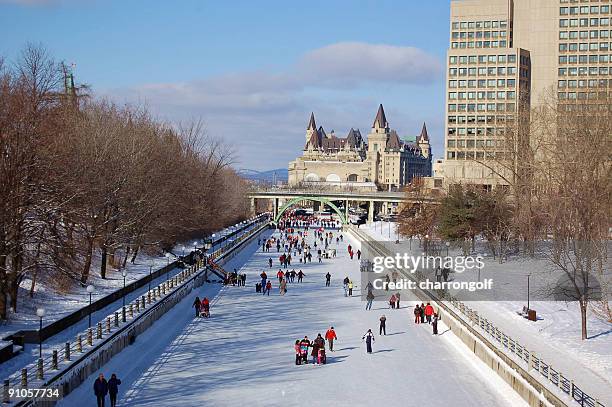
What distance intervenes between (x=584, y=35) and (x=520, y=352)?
78.7 metres

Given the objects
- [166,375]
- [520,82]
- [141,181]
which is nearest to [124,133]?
[141,181]

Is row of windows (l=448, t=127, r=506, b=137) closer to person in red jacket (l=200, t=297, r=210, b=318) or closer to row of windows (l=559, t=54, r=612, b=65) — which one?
row of windows (l=559, t=54, r=612, b=65)

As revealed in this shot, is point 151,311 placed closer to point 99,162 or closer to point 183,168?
point 99,162

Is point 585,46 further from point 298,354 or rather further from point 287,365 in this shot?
point 287,365

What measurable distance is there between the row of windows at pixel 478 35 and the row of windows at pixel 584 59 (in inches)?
293

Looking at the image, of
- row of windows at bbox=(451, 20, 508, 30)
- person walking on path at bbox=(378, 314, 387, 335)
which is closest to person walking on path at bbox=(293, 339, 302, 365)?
person walking on path at bbox=(378, 314, 387, 335)

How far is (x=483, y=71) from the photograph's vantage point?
91.8 metres

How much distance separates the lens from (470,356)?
26.0 metres

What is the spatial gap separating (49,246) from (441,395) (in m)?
15.6

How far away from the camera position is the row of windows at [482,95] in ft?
300

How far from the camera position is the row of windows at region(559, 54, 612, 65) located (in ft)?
298

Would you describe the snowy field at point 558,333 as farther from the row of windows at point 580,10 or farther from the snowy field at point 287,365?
the row of windows at point 580,10

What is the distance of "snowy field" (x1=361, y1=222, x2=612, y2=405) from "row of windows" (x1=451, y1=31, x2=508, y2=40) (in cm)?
5892

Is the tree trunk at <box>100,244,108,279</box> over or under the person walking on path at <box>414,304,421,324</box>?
over
